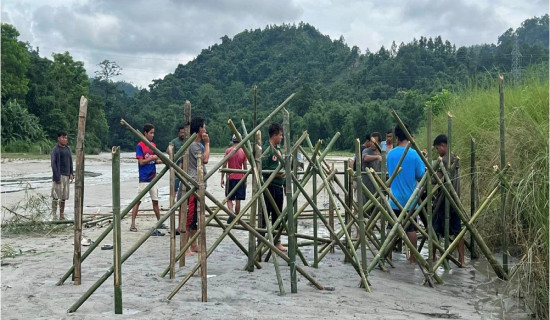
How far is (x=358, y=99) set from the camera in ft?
199

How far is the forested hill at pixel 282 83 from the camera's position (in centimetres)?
4650

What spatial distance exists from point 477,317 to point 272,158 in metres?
3.19

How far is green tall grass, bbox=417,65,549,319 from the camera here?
5.15m

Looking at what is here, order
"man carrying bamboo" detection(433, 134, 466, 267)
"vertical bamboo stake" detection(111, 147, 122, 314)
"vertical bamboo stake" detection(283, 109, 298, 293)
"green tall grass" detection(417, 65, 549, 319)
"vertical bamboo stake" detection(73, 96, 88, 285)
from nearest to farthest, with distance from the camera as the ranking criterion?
"vertical bamboo stake" detection(111, 147, 122, 314)
"green tall grass" detection(417, 65, 549, 319)
"vertical bamboo stake" detection(73, 96, 88, 285)
"vertical bamboo stake" detection(283, 109, 298, 293)
"man carrying bamboo" detection(433, 134, 466, 267)

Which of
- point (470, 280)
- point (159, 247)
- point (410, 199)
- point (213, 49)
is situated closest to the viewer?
point (410, 199)

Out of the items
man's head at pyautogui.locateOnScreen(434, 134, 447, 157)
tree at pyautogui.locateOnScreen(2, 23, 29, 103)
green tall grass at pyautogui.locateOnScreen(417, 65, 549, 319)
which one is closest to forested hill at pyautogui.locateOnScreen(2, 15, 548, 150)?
tree at pyautogui.locateOnScreen(2, 23, 29, 103)

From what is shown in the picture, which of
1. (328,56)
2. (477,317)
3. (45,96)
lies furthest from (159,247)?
(328,56)

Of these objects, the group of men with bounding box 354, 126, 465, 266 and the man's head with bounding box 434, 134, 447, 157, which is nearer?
the group of men with bounding box 354, 126, 465, 266

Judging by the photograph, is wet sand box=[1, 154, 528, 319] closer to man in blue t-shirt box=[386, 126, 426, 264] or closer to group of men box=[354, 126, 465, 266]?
group of men box=[354, 126, 465, 266]

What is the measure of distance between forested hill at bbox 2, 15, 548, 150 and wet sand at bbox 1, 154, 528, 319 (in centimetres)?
2220

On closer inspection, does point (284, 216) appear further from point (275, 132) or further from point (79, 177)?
point (79, 177)

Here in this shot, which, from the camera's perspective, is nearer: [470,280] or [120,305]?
[120,305]

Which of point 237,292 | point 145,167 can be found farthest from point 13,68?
point 237,292

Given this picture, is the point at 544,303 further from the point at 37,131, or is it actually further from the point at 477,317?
the point at 37,131
